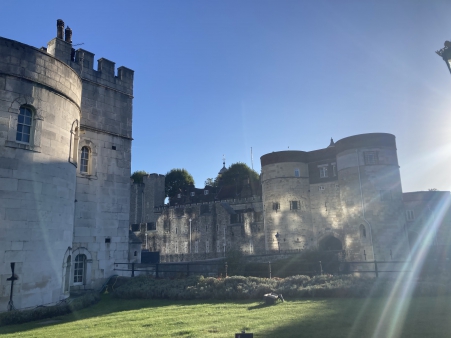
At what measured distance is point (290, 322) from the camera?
8.12 meters

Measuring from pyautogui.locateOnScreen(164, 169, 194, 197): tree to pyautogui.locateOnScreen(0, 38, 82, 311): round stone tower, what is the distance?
182 feet

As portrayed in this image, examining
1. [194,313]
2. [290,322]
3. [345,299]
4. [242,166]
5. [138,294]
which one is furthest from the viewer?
[242,166]

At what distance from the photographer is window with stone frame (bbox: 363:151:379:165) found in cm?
3128

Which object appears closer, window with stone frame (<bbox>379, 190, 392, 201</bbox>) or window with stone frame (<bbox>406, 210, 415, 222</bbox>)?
window with stone frame (<bbox>379, 190, 392, 201</bbox>)

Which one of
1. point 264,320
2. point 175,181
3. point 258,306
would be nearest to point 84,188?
point 258,306

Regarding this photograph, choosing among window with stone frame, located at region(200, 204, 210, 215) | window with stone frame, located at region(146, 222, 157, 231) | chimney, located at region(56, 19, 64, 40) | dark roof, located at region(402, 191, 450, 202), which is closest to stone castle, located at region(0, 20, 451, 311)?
chimney, located at region(56, 19, 64, 40)

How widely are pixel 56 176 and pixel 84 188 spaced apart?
351 centimetres

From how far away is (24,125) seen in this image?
40.4 ft

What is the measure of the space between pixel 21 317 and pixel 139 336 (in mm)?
4842

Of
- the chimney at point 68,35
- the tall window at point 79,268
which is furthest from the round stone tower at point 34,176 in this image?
the chimney at point 68,35

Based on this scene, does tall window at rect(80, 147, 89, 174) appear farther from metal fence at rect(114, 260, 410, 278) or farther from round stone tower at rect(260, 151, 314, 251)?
round stone tower at rect(260, 151, 314, 251)

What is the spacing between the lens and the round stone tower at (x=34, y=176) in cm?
1141

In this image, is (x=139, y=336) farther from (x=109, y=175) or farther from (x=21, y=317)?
(x=109, y=175)

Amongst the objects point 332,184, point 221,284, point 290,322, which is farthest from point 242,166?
point 290,322
